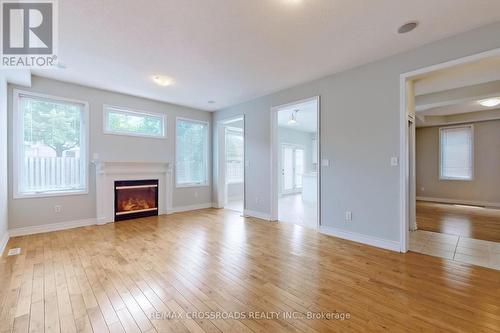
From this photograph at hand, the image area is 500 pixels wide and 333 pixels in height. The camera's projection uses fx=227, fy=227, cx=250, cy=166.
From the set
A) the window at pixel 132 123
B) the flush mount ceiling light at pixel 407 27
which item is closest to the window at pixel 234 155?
the window at pixel 132 123

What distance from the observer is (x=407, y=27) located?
2545mm

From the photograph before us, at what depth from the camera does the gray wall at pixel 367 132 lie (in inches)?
114

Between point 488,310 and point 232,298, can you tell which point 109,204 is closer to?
point 232,298

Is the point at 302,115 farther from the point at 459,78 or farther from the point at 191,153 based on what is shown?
the point at 459,78

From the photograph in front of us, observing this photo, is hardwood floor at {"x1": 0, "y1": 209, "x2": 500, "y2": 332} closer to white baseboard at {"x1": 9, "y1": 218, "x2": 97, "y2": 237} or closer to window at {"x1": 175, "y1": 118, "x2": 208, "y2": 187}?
white baseboard at {"x1": 9, "y1": 218, "x2": 97, "y2": 237}

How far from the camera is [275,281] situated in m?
2.33

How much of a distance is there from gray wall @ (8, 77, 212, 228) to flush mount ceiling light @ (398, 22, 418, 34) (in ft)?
15.9

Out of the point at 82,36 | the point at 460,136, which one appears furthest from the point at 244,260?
the point at 460,136

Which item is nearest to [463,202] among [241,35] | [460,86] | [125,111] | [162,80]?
[460,86]

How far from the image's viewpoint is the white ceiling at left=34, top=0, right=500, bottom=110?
2.23 meters

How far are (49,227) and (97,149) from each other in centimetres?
162

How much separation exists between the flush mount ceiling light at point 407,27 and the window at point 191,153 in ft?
16.0

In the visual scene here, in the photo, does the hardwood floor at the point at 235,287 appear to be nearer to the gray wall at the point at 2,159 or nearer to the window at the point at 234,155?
the gray wall at the point at 2,159

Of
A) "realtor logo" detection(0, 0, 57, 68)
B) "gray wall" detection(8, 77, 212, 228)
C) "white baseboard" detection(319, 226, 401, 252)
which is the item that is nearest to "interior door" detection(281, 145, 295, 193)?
"gray wall" detection(8, 77, 212, 228)
